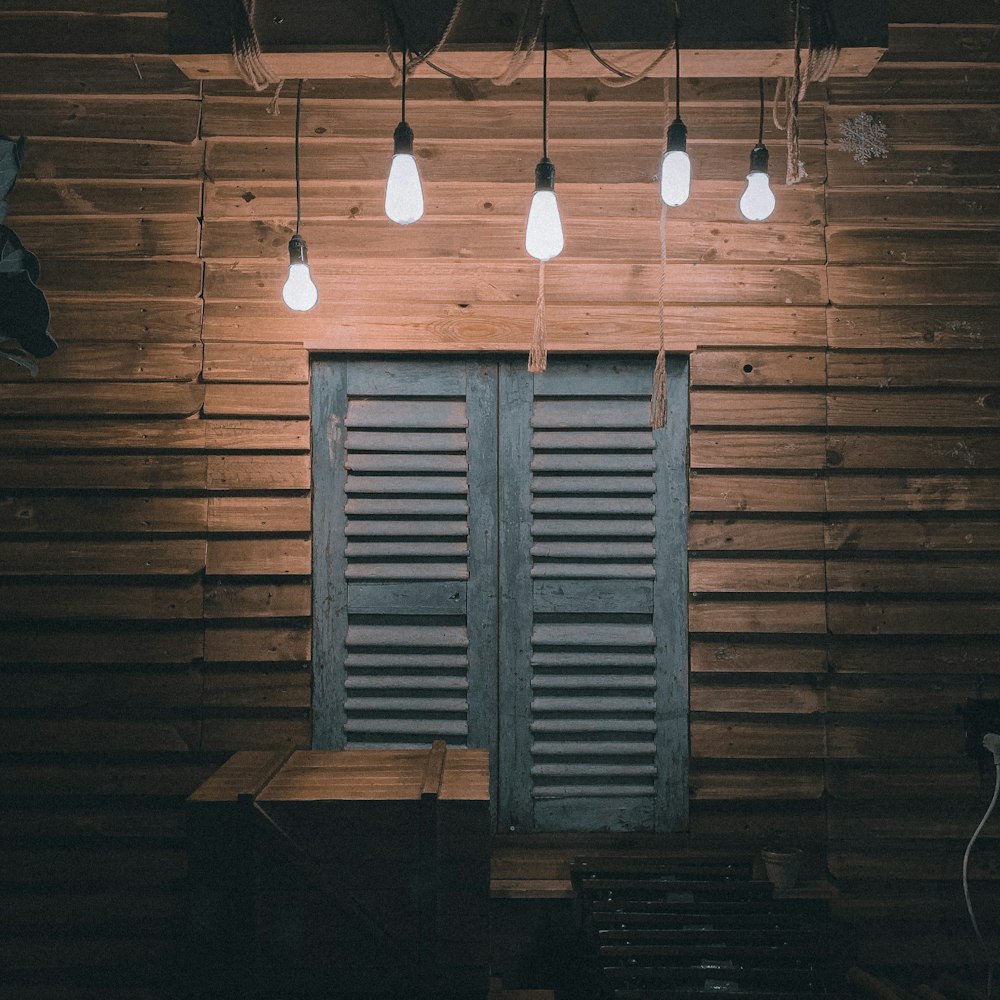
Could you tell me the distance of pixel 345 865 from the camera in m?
2.73

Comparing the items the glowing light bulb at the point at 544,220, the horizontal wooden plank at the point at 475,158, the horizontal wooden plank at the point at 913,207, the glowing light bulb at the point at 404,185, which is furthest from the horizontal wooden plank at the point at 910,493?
the glowing light bulb at the point at 404,185

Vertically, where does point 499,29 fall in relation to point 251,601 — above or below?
above

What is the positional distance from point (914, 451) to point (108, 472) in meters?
4.12

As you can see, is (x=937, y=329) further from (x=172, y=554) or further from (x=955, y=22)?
(x=172, y=554)

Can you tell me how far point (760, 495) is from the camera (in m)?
4.16

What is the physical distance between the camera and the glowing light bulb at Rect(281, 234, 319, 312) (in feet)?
12.1

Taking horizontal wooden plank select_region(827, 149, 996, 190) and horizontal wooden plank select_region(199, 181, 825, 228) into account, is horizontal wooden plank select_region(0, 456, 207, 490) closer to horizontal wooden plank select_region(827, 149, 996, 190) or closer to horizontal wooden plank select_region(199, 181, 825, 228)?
horizontal wooden plank select_region(199, 181, 825, 228)

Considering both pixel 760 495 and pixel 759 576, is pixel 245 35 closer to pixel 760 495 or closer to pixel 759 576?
pixel 760 495

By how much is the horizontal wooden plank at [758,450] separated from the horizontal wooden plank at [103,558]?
2.61 meters

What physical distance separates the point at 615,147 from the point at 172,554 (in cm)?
310

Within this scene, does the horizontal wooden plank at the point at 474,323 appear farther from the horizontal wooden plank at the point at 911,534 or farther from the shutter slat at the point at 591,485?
the horizontal wooden plank at the point at 911,534

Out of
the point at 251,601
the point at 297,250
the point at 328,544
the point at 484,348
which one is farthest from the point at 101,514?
the point at 484,348

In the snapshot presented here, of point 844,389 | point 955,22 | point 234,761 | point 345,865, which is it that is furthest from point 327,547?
point 955,22

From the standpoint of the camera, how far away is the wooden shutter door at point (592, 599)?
415cm
